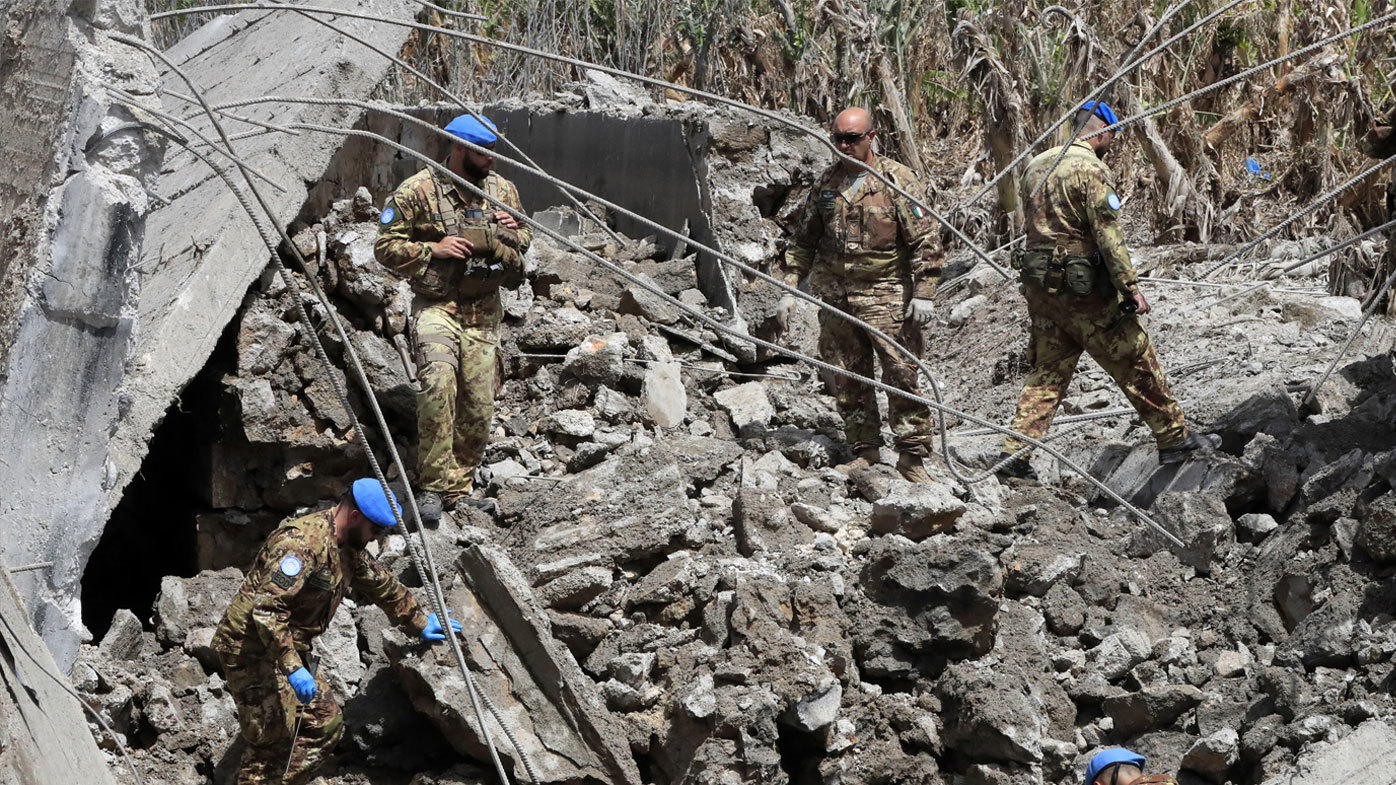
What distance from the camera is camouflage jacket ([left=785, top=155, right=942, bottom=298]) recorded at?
20.6 feet

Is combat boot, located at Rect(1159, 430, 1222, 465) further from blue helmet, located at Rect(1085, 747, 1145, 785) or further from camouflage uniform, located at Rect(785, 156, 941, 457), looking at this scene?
blue helmet, located at Rect(1085, 747, 1145, 785)

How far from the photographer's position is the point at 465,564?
556 cm

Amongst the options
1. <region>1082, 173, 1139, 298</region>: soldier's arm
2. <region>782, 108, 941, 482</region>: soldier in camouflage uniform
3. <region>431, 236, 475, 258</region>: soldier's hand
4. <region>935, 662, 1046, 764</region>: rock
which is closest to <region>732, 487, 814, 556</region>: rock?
<region>782, 108, 941, 482</region>: soldier in camouflage uniform

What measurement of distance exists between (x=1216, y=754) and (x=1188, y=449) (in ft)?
5.65

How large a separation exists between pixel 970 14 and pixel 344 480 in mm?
5294

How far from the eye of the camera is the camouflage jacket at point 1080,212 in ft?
19.0


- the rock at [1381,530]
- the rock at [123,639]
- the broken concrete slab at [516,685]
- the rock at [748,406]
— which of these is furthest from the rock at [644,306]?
the rock at [1381,530]

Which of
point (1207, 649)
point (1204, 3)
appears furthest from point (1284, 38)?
point (1207, 649)

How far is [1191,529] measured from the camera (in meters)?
5.85

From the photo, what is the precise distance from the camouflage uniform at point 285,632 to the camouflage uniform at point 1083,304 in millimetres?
2886

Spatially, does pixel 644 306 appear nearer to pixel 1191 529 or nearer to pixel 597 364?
pixel 597 364

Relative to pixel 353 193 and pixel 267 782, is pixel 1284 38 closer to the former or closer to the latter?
pixel 353 193

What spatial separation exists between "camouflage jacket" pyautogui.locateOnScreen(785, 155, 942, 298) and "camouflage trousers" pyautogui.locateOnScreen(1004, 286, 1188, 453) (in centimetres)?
50

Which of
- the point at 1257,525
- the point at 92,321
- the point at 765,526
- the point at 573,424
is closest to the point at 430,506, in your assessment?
the point at 573,424
